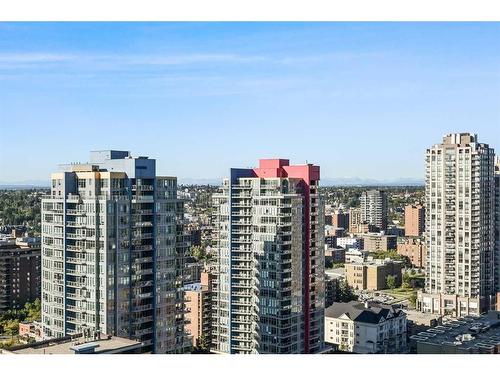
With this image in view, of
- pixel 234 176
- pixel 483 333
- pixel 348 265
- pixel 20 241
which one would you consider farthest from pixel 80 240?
pixel 348 265

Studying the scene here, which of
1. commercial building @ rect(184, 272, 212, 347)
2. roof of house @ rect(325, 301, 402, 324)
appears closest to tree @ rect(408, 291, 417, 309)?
roof of house @ rect(325, 301, 402, 324)

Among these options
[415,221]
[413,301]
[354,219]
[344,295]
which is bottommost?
[413,301]

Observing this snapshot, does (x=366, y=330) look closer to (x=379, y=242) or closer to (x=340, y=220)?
(x=379, y=242)

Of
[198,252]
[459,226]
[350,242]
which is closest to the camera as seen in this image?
[459,226]

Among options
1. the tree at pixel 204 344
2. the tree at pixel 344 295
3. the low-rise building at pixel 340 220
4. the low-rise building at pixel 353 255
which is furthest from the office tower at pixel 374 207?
the tree at pixel 204 344

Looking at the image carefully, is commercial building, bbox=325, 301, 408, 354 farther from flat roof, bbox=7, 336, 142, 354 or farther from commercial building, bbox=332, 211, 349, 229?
commercial building, bbox=332, 211, 349, 229

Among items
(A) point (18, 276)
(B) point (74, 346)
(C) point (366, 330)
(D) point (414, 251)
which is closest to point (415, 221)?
(D) point (414, 251)
